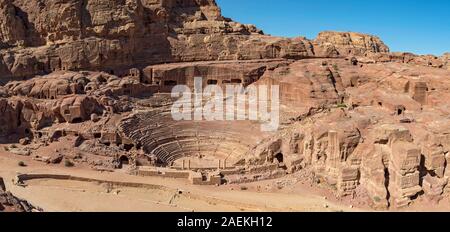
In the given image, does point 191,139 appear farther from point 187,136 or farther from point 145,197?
point 145,197

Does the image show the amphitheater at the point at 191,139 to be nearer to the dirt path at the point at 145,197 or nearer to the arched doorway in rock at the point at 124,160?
the arched doorway in rock at the point at 124,160

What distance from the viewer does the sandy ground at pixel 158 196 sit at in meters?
23.8

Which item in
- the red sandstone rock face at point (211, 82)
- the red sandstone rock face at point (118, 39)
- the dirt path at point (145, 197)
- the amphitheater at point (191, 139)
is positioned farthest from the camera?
the red sandstone rock face at point (118, 39)

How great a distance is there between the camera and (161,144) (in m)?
35.5

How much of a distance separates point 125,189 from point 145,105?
1344cm

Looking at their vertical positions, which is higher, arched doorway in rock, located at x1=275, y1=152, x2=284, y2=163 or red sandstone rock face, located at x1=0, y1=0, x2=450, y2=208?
red sandstone rock face, located at x1=0, y1=0, x2=450, y2=208

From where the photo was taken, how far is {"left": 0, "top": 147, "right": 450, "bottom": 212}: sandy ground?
23812 millimetres

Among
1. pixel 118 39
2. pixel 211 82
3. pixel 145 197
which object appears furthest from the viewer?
pixel 211 82

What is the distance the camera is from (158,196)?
26188 mm

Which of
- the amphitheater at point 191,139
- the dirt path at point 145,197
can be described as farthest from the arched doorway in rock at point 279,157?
the dirt path at point 145,197

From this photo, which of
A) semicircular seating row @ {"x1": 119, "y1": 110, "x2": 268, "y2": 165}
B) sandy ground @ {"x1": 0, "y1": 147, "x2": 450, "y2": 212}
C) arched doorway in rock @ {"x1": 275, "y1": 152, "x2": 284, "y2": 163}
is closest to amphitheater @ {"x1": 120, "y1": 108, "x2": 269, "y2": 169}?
semicircular seating row @ {"x1": 119, "y1": 110, "x2": 268, "y2": 165}

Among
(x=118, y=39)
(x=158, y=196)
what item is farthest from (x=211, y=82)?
(x=158, y=196)

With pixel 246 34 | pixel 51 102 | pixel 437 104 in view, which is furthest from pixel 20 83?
pixel 437 104

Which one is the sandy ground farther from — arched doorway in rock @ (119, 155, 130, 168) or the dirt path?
arched doorway in rock @ (119, 155, 130, 168)
